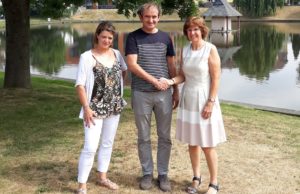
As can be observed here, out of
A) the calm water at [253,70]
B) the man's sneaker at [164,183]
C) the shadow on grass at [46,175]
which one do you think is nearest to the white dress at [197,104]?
the man's sneaker at [164,183]

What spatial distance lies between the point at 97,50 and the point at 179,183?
1684 mm

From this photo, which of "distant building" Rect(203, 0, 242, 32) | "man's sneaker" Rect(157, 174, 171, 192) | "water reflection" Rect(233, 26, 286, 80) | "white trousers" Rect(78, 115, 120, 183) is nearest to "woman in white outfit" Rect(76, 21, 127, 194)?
"white trousers" Rect(78, 115, 120, 183)

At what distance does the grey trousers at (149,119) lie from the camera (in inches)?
168

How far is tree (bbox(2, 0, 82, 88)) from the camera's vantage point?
9180 mm

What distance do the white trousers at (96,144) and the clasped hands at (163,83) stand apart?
1.67 ft

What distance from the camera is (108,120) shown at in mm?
4230

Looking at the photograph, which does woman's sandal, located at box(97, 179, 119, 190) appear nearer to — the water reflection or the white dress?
the white dress

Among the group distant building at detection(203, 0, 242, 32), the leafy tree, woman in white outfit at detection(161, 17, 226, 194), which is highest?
the leafy tree

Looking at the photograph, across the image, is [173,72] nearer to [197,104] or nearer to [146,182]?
[197,104]

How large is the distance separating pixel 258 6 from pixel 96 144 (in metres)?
62.6

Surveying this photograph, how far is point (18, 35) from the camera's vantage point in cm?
920

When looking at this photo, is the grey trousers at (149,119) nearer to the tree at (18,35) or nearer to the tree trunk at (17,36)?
the tree at (18,35)

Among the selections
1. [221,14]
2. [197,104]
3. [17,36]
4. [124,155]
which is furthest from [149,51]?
[221,14]

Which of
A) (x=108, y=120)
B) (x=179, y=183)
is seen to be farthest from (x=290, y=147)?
(x=108, y=120)
